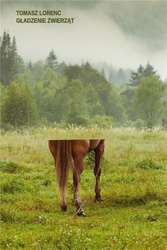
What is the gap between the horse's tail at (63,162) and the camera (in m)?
3.44

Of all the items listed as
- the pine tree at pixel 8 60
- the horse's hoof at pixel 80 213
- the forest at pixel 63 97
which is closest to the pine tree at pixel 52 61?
the forest at pixel 63 97

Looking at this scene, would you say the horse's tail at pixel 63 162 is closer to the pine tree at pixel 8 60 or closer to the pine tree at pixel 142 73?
the pine tree at pixel 8 60

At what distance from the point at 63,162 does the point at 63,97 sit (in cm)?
65

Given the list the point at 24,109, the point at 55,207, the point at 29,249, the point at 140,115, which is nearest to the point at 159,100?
A: the point at 140,115

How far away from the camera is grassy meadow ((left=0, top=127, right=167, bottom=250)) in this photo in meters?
3.03

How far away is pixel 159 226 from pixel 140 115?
3.14 feet

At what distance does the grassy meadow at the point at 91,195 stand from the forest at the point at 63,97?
0.42 feet

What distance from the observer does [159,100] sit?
347 centimetres

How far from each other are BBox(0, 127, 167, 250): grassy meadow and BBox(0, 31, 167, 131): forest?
5.0 inches

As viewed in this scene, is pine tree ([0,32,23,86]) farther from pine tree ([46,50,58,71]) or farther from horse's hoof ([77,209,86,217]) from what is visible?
horse's hoof ([77,209,86,217])

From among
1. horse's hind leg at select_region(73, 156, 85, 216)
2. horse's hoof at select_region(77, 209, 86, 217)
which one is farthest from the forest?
horse's hoof at select_region(77, 209, 86, 217)

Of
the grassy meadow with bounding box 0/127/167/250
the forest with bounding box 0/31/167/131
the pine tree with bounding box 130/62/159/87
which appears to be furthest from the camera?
the pine tree with bounding box 130/62/159/87

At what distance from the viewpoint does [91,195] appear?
13.2 ft

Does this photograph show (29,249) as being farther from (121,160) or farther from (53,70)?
(121,160)
